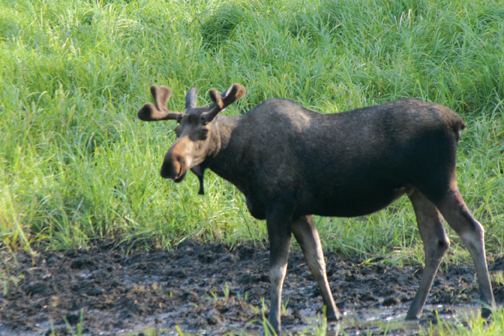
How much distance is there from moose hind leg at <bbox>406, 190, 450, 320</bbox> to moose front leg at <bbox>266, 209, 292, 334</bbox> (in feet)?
3.04

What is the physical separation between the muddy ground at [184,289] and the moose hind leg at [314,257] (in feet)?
0.50

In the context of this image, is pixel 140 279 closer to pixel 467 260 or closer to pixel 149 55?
pixel 467 260

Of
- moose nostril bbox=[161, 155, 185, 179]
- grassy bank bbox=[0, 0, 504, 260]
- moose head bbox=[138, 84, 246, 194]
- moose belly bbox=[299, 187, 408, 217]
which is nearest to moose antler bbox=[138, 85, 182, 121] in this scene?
moose head bbox=[138, 84, 246, 194]

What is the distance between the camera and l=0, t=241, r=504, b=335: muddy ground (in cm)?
447

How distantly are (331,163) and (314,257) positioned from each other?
2.35 ft

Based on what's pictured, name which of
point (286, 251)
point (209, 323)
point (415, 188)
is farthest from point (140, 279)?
point (415, 188)

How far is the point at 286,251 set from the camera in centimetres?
425

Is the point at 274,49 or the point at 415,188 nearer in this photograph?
the point at 415,188

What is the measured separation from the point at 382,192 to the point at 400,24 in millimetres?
4876

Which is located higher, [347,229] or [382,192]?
[382,192]

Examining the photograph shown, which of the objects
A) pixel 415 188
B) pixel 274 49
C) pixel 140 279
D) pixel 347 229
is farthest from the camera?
pixel 274 49

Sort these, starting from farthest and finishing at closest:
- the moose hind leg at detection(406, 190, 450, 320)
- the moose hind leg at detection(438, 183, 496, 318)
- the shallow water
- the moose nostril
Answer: the moose hind leg at detection(406, 190, 450, 320)
the shallow water
the moose hind leg at detection(438, 183, 496, 318)
the moose nostril

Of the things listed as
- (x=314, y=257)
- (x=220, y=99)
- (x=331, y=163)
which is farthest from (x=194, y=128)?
(x=314, y=257)

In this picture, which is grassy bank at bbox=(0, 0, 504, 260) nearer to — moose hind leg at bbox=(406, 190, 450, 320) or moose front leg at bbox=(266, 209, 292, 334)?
moose hind leg at bbox=(406, 190, 450, 320)
